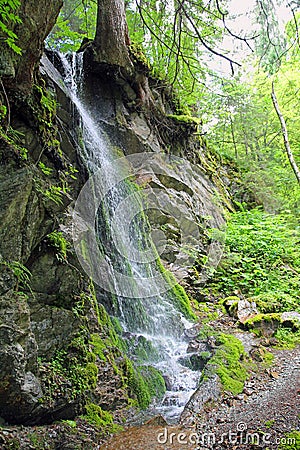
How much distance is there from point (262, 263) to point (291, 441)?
7531mm

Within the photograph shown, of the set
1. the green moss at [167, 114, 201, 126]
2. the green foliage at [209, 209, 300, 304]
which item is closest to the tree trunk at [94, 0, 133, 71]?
the green moss at [167, 114, 201, 126]

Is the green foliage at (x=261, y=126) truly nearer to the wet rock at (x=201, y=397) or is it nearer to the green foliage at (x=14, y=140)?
the wet rock at (x=201, y=397)

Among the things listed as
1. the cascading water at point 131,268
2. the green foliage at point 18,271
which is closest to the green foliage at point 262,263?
the cascading water at point 131,268

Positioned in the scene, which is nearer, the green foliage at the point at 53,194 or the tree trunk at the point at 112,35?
the green foliage at the point at 53,194

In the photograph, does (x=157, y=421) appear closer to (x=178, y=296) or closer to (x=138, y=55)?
(x=178, y=296)

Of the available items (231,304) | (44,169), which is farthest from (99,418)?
(231,304)

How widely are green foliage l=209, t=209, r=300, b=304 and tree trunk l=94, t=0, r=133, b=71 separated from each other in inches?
242

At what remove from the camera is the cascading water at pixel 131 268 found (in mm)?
5174

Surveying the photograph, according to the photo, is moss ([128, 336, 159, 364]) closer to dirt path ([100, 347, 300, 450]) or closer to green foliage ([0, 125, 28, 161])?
dirt path ([100, 347, 300, 450])

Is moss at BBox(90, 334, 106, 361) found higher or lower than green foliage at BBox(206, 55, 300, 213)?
lower

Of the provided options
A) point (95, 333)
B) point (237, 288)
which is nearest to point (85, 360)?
point (95, 333)

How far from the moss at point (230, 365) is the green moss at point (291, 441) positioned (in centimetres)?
147

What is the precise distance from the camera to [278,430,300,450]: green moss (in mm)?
2635

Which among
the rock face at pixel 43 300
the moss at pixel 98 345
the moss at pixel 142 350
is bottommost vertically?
the moss at pixel 142 350
